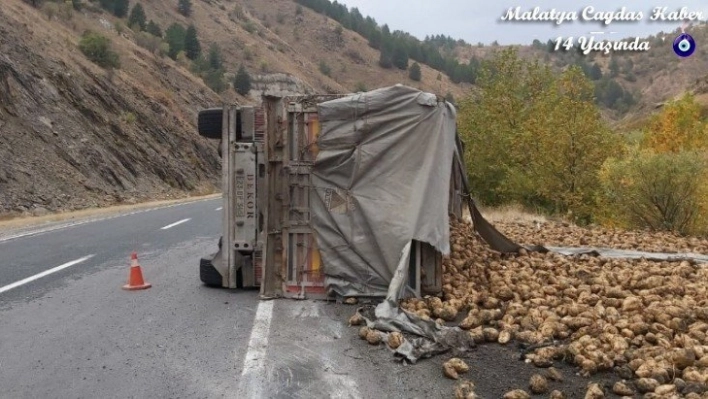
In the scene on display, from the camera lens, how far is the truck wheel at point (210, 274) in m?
6.84

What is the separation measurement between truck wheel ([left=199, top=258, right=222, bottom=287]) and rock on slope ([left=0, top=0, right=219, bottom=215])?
48.7ft

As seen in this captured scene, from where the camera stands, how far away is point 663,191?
13.0m

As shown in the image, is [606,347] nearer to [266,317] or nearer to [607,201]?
[266,317]

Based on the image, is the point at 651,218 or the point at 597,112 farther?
the point at 597,112

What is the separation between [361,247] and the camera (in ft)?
19.8

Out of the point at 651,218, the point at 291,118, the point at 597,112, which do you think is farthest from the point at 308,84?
the point at 291,118

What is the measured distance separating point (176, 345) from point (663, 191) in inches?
450

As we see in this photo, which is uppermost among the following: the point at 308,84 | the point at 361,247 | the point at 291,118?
the point at 308,84

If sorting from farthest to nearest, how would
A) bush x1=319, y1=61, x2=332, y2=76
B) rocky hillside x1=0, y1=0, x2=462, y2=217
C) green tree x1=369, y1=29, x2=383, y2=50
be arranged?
1. green tree x1=369, y1=29, x2=383, y2=50
2. bush x1=319, y1=61, x2=332, y2=76
3. rocky hillside x1=0, y1=0, x2=462, y2=217

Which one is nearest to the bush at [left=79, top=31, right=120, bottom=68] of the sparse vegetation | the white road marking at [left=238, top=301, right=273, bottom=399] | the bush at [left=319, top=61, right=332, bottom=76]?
the sparse vegetation

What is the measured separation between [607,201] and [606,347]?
39.9 ft

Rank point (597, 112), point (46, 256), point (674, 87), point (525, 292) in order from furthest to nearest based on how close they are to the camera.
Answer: point (674, 87), point (597, 112), point (46, 256), point (525, 292)

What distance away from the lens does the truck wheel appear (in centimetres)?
684

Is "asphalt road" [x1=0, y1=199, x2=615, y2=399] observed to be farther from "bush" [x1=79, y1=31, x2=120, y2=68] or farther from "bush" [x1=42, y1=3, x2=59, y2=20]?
"bush" [x1=42, y1=3, x2=59, y2=20]
